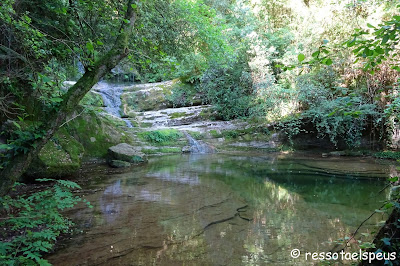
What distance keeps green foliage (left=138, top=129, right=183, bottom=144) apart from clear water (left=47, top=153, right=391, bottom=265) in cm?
585

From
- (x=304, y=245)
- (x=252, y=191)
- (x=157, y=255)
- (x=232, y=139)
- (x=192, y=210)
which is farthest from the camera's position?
(x=232, y=139)

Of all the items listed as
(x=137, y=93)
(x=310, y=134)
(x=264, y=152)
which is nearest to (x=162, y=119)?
(x=137, y=93)

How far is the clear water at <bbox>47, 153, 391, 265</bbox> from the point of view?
10.4 ft

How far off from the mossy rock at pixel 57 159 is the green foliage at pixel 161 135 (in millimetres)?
6046

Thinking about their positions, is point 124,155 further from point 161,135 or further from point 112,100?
point 112,100

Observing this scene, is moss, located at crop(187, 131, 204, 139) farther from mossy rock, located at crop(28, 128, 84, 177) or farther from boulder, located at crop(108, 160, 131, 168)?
mossy rock, located at crop(28, 128, 84, 177)

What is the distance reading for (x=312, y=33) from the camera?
46.0 ft

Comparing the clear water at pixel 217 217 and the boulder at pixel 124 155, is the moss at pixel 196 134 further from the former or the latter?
the clear water at pixel 217 217

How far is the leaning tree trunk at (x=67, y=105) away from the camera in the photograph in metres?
2.32

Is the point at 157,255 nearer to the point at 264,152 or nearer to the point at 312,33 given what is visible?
the point at 264,152

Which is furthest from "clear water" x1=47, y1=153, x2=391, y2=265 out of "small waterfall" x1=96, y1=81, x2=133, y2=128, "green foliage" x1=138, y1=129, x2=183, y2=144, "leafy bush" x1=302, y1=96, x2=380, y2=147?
"small waterfall" x1=96, y1=81, x2=133, y2=128

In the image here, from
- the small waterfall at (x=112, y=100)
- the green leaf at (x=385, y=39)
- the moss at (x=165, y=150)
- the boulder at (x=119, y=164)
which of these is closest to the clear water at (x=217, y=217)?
the green leaf at (x=385, y=39)

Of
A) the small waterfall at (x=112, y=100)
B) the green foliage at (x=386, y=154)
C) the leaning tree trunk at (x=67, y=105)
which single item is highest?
the small waterfall at (x=112, y=100)

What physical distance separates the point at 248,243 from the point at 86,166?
7556 millimetres
